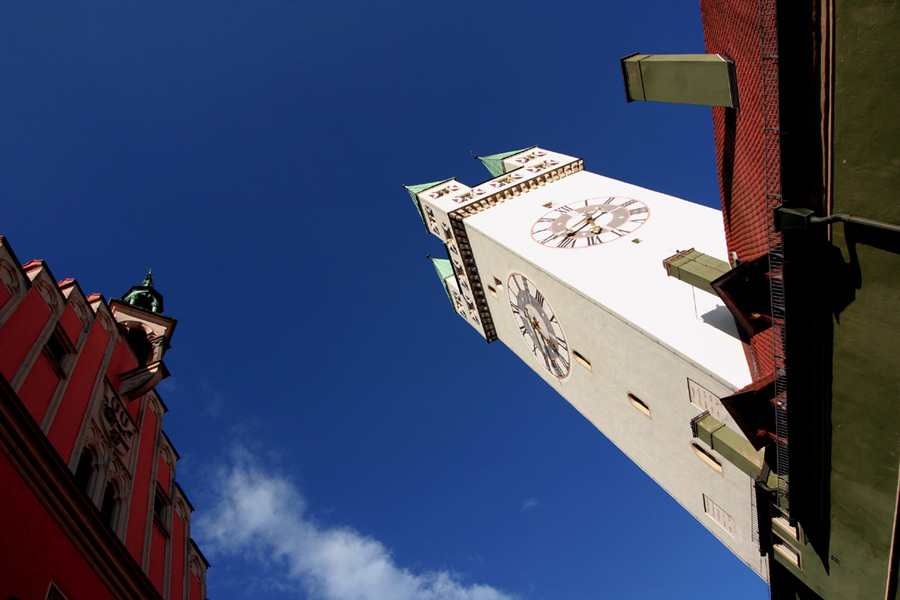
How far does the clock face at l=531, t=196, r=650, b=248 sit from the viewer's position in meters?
20.9

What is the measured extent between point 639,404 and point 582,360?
10.8ft

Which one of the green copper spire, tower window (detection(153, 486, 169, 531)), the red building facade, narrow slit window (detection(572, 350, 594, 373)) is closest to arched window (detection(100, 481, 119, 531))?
the red building facade

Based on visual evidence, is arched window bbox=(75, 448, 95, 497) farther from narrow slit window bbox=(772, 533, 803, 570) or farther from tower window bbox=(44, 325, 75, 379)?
narrow slit window bbox=(772, 533, 803, 570)

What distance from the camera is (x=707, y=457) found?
15.7 meters

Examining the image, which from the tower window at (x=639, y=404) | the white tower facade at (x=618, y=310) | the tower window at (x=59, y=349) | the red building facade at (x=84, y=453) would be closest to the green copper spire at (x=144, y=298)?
the red building facade at (x=84, y=453)

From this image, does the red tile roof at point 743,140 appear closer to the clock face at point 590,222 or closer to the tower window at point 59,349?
the clock face at point 590,222

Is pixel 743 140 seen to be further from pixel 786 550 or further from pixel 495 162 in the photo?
pixel 495 162

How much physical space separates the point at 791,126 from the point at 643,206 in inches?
582

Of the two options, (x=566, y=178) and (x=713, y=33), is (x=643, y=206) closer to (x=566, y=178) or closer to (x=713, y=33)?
(x=566, y=178)

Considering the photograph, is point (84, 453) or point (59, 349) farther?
point (59, 349)

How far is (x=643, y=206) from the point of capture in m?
21.9

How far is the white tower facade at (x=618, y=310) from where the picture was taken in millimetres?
14852

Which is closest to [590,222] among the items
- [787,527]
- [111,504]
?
[787,527]

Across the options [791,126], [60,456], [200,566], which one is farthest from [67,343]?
[791,126]
